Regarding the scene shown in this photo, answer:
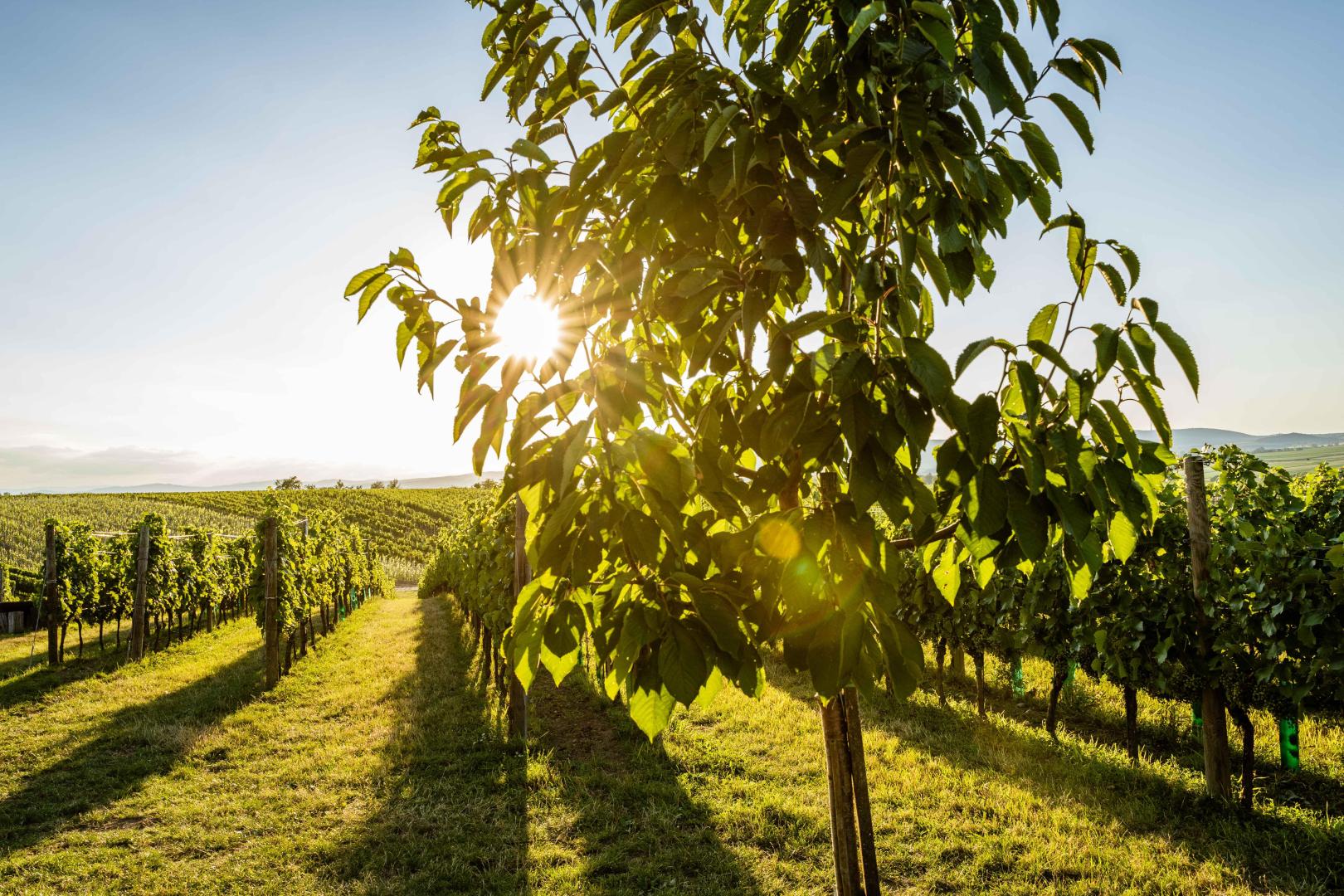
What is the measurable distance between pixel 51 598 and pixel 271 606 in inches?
203

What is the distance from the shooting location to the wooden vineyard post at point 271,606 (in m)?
10.5

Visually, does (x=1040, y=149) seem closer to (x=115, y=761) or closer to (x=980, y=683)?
(x=980, y=683)

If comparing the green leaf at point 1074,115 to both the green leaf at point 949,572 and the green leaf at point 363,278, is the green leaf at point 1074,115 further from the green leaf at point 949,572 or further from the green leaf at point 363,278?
the green leaf at point 363,278

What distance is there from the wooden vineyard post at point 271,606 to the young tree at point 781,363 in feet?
35.5

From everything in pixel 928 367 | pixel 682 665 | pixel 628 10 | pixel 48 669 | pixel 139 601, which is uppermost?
pixel 628 10

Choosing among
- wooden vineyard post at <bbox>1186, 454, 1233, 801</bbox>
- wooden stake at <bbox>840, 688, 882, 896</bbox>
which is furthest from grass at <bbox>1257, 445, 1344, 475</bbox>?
wooden stake at <bbox>840, 688, 882, 896</bbox>

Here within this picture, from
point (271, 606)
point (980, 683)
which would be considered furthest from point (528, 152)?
point (271, 606)

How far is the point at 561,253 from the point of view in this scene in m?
1.31

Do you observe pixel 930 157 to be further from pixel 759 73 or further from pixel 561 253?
pixel 561 253

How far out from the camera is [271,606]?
35.0 ft

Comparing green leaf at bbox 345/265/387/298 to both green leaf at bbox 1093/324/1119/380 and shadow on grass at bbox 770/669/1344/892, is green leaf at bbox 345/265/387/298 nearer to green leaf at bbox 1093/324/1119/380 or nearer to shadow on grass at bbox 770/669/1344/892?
green leaf at bbox 1093/324/1119/380

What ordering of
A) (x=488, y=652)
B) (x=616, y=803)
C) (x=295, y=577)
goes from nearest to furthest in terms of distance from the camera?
(x=616, y=803) → (x=488, y=652) → (x=295, y=577)

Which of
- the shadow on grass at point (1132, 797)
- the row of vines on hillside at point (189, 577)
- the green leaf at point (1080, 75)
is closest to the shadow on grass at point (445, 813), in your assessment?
the shadow on grass at point (1132, 797)

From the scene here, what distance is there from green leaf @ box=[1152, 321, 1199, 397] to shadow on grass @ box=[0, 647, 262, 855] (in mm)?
7910
